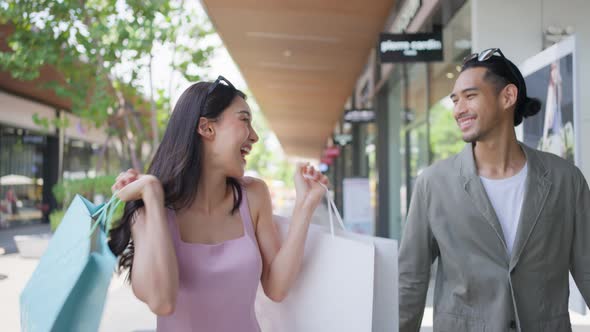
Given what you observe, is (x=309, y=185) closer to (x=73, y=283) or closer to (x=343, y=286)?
(x=343, y=286)

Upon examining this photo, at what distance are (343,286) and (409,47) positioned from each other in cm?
537

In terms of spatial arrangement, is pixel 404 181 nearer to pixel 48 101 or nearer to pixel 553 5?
pixel 553 5

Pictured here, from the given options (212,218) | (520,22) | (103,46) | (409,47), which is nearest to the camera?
(212,218)

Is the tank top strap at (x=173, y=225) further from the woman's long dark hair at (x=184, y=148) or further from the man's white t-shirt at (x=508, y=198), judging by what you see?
the man's white t-shirt at (x=508, y=198)

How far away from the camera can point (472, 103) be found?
227cm

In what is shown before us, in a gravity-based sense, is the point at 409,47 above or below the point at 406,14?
below

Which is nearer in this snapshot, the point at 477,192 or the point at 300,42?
the point at 477,192

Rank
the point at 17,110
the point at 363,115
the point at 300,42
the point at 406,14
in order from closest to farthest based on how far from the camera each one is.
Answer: the point at 406,14 → the point at 300,42 → the point at 363,115 → the point at 17,110

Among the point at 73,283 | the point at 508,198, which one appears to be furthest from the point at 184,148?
the point at 508,198

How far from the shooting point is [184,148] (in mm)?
1932

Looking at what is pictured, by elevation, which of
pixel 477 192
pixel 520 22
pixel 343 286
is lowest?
pixel 343 286

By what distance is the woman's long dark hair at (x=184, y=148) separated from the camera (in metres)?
1.93

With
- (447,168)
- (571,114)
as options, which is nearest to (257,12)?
(571,114)

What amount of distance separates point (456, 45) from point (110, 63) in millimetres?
7158
